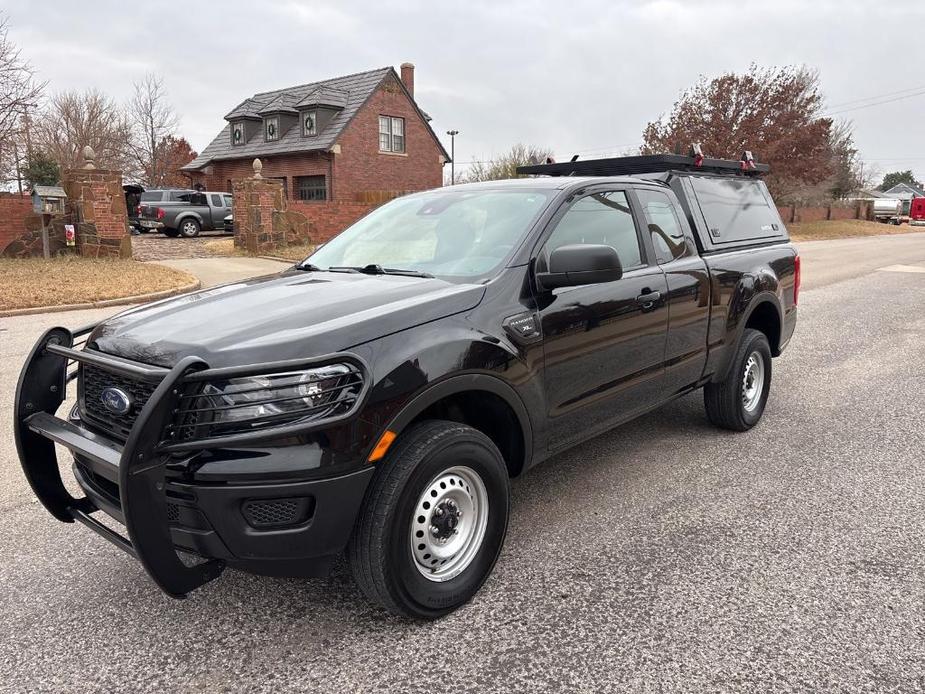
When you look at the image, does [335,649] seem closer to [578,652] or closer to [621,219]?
[578,652]

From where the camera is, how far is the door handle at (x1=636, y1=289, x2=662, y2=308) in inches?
150

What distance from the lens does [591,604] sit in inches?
114

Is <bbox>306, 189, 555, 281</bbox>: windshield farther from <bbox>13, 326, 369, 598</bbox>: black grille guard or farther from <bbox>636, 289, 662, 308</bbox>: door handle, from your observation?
<bbox>13, 326, 369, 598</bbox>: black grille guard

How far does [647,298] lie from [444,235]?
46.6 inches

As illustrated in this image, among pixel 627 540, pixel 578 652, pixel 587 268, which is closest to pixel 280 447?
pixel 578 652

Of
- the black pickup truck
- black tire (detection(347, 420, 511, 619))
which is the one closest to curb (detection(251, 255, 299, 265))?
the black pickup truck

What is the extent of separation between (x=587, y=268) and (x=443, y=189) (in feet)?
4.96

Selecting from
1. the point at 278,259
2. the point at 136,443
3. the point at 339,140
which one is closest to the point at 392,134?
the point at 339,140

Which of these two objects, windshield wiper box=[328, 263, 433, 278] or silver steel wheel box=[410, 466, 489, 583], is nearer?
silver steel wheel box=[410, 466, 489, 583]

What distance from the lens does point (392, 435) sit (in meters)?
2.49

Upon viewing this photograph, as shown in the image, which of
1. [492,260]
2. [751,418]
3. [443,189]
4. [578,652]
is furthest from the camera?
[751,418]

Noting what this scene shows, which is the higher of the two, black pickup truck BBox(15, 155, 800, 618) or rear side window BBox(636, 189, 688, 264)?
rear side window BBox(636, 189, 688, 264)

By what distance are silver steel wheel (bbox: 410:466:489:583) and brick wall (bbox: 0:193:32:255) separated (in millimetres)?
16132

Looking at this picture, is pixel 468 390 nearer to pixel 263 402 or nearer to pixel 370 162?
pixel 263 402
